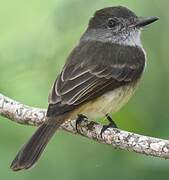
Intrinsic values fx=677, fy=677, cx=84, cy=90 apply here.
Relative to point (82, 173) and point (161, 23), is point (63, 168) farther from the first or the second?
point (161, 23)

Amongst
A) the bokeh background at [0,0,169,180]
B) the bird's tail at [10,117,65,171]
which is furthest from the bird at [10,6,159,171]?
the bokeh background at [0,0,169,180]

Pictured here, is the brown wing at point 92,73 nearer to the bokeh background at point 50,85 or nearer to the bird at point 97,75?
the bird at point 97,75

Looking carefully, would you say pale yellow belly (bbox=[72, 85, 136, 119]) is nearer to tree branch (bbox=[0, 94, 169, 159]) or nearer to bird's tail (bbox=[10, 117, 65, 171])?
tree branch (bbox=[0, 94, 169, 159])

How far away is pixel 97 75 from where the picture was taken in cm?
573

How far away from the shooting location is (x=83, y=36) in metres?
6.62

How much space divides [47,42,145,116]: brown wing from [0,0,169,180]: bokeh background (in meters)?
0.13

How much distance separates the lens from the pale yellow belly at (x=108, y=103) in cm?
562

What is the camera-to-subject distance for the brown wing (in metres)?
5.44

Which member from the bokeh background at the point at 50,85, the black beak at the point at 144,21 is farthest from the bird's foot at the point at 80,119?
the black beak at the point at 144,21

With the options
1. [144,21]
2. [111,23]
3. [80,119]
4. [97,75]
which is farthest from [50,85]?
[144,21]

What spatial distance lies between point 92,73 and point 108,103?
0.96ft

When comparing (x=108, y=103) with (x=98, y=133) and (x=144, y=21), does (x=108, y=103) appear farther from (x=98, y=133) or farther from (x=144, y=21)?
(x=144, y=21)

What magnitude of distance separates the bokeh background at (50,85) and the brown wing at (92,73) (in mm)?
133

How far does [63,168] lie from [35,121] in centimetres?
44
